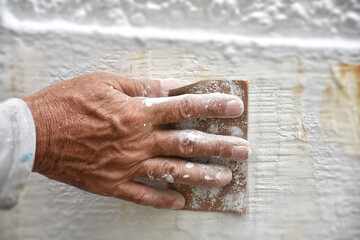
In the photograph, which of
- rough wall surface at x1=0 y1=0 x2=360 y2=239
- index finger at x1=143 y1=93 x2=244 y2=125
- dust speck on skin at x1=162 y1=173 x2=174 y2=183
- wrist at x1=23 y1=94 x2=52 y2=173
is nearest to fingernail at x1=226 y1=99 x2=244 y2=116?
index finger at x1=143 y1=93 x2=244 y2=125

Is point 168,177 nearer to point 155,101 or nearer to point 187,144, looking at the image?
point 187,144

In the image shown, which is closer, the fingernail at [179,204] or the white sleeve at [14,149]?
the white sleeve at [14,149]

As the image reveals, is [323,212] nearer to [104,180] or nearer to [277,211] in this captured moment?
Result: [277,211]

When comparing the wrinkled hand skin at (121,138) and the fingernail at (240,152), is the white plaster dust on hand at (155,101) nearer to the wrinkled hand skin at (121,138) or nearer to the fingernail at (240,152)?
the wrinkled hand skin at (121,138)

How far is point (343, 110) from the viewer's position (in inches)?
37.8

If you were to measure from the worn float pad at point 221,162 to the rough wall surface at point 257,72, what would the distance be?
0.24 feet

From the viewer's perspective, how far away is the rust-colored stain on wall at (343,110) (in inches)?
37.6

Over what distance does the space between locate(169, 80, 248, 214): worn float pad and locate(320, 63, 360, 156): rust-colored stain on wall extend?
0.28 m

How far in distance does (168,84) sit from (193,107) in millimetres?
144

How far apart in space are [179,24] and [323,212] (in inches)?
28.7

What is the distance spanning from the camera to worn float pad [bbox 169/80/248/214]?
879mm

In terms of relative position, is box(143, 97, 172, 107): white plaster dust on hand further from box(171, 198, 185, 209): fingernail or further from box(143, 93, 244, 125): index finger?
box(171, 198, 185, 209): fingernail

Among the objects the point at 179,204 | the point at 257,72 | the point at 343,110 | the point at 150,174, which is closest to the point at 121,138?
the point at 150,174

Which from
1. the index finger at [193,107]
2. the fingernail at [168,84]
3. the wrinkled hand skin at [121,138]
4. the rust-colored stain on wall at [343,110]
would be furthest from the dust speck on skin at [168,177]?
the rust-colored stain on wall at [343,110]
